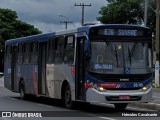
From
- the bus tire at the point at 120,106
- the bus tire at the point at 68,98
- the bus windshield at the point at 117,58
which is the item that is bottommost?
the bus tire at the point at 120,106

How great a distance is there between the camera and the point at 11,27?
86688 millimetres

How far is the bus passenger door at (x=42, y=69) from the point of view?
21.6 metres

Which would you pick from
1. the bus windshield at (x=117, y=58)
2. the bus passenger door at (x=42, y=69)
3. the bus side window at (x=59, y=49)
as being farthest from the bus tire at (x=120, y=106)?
the bus passenger door at (x=42, y=69)

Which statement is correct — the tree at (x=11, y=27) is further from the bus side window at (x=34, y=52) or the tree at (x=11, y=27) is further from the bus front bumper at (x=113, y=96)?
the bus front bumper at (x=113, y=96)

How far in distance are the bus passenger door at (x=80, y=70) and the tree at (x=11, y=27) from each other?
66.8m

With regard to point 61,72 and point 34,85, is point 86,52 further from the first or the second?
point 34,85

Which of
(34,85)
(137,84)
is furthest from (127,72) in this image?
(34,85)

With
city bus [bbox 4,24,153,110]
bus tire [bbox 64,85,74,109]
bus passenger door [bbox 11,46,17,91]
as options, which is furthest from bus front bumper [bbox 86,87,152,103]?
bus passenger door [bbox 11,46,17,91]

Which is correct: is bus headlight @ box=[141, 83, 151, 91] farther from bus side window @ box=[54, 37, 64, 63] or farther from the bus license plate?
bus side window @ box=[54, 37, 64, 63]

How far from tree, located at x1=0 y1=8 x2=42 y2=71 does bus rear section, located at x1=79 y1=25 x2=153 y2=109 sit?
6749 cm

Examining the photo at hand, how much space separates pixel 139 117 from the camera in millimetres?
15797

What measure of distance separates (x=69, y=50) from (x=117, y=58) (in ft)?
7.52

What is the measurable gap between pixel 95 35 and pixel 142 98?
8.76 ft

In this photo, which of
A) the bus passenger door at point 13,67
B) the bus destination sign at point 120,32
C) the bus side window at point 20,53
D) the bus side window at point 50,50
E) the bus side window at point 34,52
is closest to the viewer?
the bus destination sign at point 120,32
